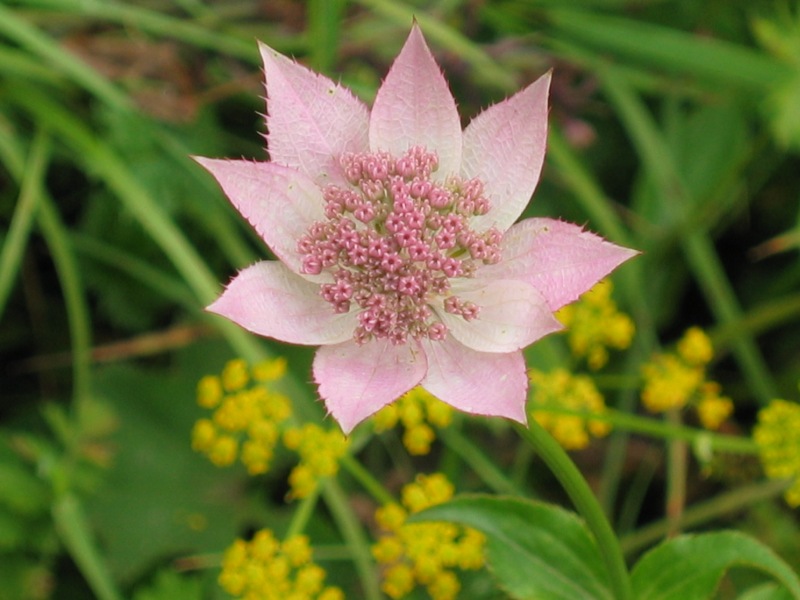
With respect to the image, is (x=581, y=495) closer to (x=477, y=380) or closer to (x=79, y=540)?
(x=477, y=380)

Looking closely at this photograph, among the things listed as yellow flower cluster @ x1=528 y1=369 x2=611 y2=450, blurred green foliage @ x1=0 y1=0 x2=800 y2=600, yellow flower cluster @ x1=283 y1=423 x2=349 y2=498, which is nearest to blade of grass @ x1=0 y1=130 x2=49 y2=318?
blurred green foliage @ x1=0 y1=0 x2=800 y2=600

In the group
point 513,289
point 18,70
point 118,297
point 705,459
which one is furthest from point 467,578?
point 18,70

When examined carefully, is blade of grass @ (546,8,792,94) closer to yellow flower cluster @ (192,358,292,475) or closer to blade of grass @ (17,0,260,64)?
blade of grass @ (17,0,260,64)

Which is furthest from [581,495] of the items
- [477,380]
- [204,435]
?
[204,435]

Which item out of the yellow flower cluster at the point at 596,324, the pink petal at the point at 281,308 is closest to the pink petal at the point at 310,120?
the pink petal at the point at 281,308

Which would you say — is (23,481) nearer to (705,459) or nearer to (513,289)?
(513,289)
